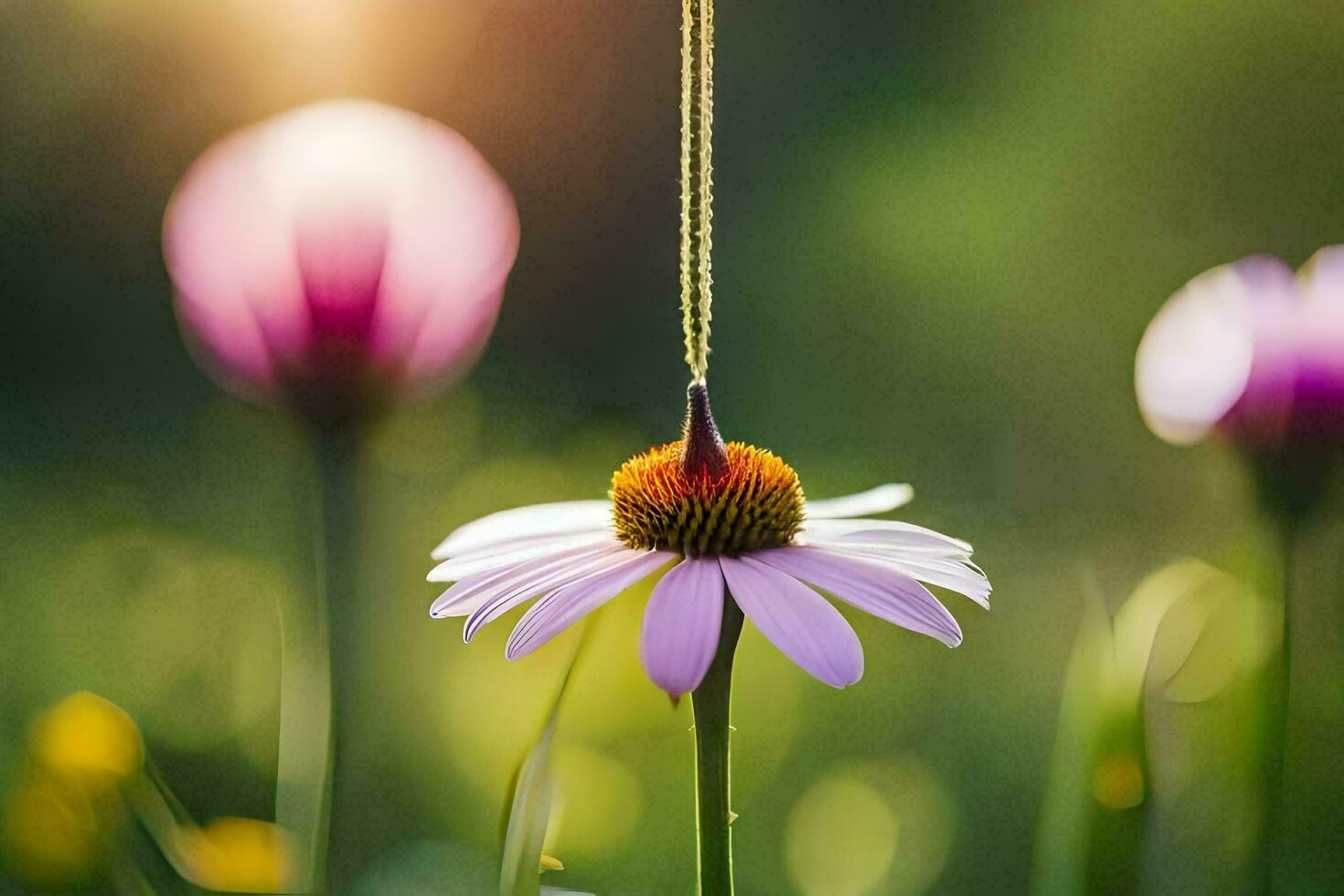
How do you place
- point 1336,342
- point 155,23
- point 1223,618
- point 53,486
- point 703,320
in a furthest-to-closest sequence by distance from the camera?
point 155,23 → point 53,486 → point 1223,618 → point 1336,342 → point 703,320

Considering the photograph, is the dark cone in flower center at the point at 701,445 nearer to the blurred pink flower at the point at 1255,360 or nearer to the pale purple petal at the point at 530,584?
the pale purple petal at the point at 530,584

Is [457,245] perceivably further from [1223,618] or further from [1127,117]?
[1127,117]

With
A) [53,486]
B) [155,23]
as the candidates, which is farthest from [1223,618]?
[155,23]

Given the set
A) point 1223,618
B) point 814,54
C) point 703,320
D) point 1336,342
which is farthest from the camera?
point 814,54

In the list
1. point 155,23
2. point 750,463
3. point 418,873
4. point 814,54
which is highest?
point 814,54

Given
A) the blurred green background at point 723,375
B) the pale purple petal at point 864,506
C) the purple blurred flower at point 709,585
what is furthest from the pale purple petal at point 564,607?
the blurred green background at point 723,375

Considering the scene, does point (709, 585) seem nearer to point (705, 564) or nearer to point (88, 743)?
point (705, 564)

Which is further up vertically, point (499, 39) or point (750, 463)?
point (499, 39)
